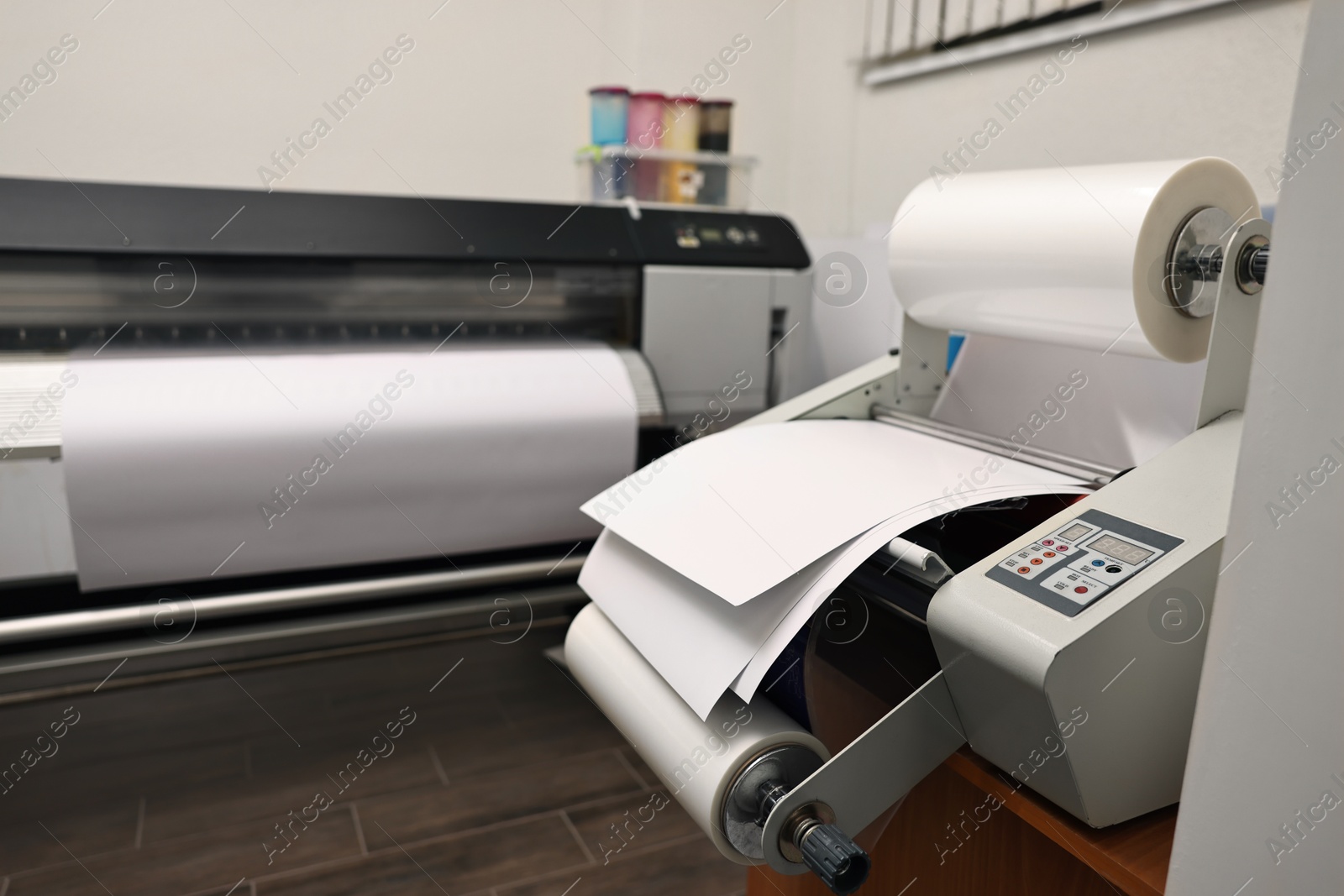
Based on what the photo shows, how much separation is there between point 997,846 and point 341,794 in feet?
3.48

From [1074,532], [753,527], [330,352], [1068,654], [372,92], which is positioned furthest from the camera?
[372,92]

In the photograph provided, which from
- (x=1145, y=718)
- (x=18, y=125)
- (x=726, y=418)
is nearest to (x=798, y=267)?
(x=726, y=418)

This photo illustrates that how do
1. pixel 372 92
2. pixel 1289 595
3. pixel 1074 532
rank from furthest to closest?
pixel 372 92 → pixel 1074 532 → pixel 1289 595

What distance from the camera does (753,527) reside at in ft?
2.37

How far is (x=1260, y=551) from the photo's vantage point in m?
0.38

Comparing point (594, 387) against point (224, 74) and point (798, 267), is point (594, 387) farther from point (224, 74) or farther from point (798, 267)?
point (224, 74)

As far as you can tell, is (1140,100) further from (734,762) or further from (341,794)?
(341,794)

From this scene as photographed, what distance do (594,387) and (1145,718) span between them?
0.86 meters

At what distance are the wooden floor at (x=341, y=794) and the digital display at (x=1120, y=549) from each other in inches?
34.8

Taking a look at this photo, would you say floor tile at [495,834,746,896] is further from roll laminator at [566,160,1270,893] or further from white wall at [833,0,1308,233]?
white wall at [833,0,1308,233]

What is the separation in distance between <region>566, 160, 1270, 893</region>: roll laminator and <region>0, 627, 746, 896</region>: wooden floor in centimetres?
65

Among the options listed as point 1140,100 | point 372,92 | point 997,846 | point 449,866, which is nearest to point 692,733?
point 997,846

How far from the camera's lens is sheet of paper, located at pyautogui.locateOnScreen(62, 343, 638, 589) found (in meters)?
1.05

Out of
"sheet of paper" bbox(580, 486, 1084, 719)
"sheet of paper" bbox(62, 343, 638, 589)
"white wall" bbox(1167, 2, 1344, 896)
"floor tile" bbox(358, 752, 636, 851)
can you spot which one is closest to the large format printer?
"sheet of paper" bbox(62, 343, 638, 589)
